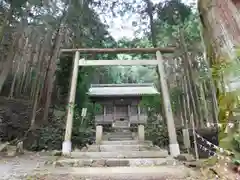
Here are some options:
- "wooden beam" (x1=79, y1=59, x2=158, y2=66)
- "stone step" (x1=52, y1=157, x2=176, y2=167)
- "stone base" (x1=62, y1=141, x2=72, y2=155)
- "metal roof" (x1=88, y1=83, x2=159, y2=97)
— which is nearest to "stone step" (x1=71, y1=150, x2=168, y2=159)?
"stone base" (x1=62, y1=141, x2=72, y2=155)

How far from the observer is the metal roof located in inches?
563

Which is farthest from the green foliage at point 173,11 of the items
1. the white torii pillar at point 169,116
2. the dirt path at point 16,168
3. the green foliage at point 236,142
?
the green foliage at point 236,142

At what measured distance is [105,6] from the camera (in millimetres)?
11109

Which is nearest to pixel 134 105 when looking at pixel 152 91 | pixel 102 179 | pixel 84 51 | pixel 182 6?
pixel 152 91

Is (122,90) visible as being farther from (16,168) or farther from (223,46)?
(223,46)

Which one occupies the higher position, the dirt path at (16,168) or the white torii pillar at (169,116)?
the white torii pillar at (169,116)

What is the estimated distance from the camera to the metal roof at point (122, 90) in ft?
47.0

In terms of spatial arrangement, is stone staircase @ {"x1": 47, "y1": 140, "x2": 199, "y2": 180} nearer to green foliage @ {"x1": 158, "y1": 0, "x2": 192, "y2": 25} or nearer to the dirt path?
the dirt path

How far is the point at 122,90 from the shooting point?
15.0 metres

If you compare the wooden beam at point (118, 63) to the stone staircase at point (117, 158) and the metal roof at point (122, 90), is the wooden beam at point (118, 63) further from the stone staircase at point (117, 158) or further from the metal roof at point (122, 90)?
the metal roof at point (122, 90)

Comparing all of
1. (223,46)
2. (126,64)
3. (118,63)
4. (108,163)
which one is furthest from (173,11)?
(223,46)

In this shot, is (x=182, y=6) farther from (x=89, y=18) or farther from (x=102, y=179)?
(x=102, y=179)

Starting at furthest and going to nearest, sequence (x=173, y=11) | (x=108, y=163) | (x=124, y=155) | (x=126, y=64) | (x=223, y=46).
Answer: (x=173, y=11) → (x=126, y=64) → (x=124, y=155) → (x=108, y=163) → (x=223, y=46)

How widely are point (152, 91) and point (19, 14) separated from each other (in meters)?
9.03
